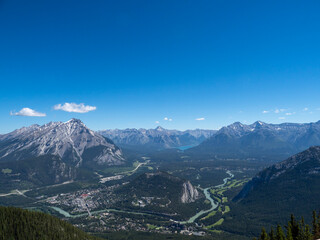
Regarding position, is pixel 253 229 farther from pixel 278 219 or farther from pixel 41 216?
pixel 41 216

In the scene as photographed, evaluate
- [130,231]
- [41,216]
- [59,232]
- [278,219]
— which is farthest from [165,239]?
[278,219]

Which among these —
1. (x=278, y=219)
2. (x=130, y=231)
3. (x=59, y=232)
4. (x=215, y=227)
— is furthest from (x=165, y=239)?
(x=278, y=219)

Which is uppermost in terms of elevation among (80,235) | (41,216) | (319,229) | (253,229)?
(319,229)

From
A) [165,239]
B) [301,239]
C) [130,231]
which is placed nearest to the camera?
[301,239]

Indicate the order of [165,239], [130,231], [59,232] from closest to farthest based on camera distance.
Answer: [59,232] → [165,239] → [130,231]

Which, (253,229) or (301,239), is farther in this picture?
(253,229)

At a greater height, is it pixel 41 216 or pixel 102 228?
pixel 41 216

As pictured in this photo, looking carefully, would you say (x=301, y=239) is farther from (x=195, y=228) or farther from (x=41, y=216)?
(x=41, y=216)
